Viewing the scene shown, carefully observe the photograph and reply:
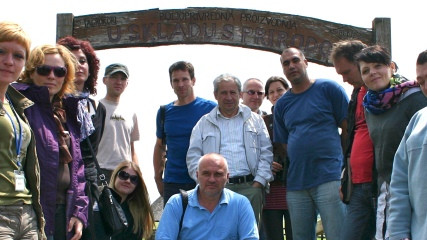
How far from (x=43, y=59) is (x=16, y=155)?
0.84 m

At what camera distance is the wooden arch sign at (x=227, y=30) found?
8227 millimetres

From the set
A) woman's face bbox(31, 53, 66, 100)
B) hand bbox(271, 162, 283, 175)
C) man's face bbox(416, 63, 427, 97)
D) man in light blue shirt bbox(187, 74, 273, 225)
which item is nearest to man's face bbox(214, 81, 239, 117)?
man in light blue shirt bbox(187, 74, 273, 225)

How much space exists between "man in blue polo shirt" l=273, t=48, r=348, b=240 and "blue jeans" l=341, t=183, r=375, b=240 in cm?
44

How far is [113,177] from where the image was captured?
626 cm

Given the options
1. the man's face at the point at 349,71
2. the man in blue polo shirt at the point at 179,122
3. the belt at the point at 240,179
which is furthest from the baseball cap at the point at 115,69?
the man's face at the point at 349,71

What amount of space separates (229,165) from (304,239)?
0.88 meters

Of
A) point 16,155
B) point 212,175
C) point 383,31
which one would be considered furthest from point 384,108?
point 383,31

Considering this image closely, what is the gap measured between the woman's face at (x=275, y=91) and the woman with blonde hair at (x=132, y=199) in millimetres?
1617

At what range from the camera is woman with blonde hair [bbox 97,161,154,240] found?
620cm

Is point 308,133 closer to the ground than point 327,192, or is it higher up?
higher up

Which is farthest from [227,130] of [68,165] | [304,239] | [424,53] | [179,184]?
[424,53]

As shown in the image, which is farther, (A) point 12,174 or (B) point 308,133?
(B) point 308,133

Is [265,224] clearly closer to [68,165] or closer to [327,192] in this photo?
[327,192]

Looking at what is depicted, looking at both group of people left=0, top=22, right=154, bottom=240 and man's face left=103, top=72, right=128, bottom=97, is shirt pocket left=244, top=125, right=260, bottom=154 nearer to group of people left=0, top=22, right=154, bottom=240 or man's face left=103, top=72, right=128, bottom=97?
group of people left=0, top=22, right=154, bottom=240
